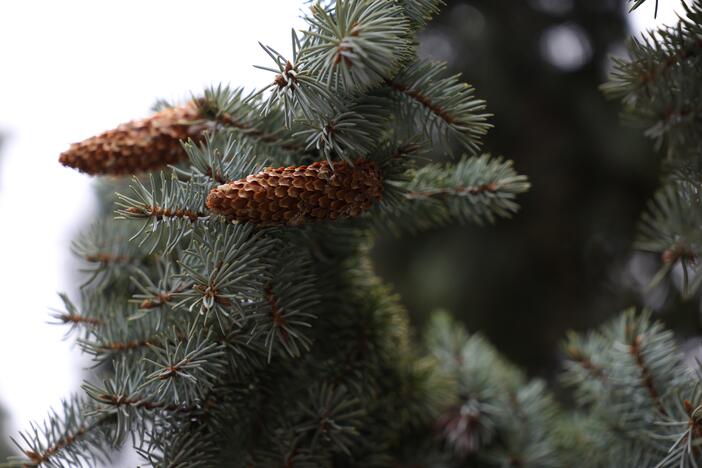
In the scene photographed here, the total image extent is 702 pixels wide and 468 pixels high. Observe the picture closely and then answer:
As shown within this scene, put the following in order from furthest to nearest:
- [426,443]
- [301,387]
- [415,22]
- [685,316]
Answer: [685,316], [426,443], [301,387], [415,22]

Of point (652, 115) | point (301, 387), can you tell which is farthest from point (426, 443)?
point (652, 115)

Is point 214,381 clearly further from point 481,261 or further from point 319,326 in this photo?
point 481,261

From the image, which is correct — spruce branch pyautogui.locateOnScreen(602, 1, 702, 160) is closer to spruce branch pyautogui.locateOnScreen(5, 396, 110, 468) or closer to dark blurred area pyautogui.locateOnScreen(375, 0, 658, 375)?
spruce branch pyautogui.locateOnScreen(5, 396, 110, 468)

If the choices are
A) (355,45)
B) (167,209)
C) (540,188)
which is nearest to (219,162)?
(167,209)

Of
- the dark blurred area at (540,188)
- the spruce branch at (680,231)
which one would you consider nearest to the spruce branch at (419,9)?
the spruce branch at (680,231)

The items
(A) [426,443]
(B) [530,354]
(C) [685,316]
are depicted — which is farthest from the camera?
(B) [530,354]
